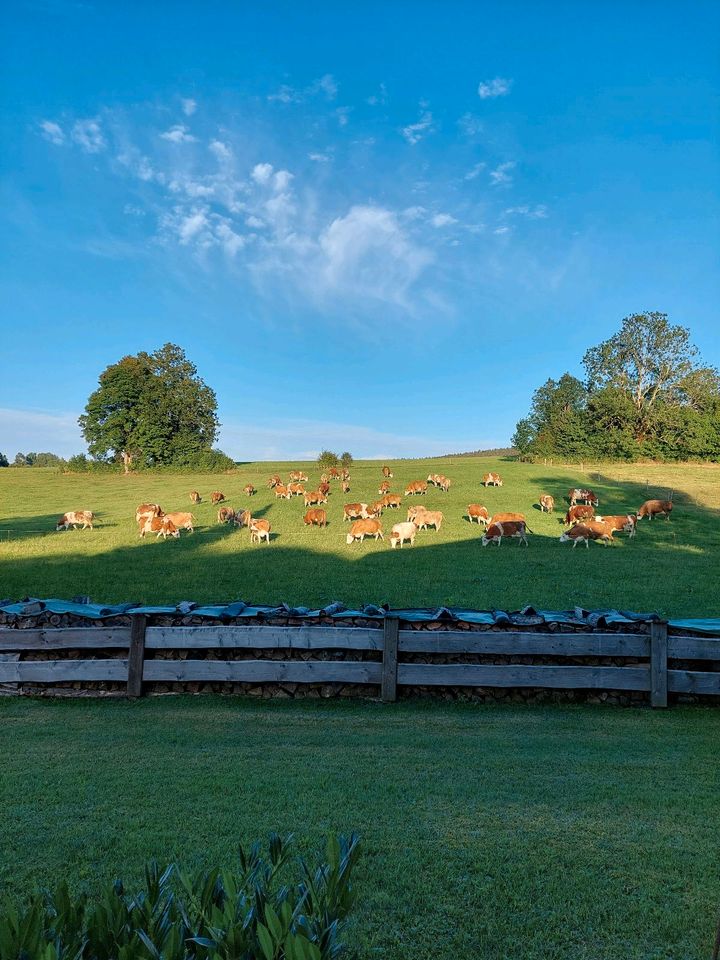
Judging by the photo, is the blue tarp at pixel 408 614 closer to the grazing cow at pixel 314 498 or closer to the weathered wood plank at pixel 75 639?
the weathered wood plank at pixel 75 639

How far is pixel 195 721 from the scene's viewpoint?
7.15 m

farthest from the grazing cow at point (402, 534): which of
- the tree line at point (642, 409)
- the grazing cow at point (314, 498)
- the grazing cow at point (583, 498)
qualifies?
the tree line at point (642, 409)

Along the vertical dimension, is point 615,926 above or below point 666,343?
below

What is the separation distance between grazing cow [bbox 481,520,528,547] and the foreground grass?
55.6 ft

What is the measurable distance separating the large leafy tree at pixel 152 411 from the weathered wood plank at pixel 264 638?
58.1 metres

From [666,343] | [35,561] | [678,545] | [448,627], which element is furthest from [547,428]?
[448,627]

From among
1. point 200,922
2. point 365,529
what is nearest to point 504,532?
point 365,529

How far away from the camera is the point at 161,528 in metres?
26.5

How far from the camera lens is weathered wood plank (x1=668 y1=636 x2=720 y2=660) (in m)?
7.78

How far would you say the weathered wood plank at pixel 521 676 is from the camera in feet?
25.7

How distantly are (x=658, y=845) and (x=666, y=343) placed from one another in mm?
70796

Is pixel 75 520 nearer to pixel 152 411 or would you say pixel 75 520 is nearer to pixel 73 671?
pixel 73 671

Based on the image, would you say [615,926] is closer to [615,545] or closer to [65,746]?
[65,746]

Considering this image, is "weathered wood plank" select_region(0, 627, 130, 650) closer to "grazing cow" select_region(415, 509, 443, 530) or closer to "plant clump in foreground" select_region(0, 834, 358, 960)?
"plant clump in foreground" select_region(0, 834, 358, 960)
